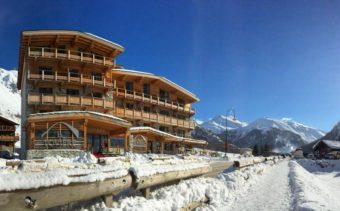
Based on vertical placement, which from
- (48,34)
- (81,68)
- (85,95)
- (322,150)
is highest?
Answer: (48,34)

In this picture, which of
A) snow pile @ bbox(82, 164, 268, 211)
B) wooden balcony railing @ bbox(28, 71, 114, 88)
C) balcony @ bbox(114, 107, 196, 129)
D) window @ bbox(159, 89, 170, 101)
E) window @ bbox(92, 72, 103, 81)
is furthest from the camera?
window @ bbox(159, 89, 170, 101)

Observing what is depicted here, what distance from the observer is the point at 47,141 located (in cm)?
2714

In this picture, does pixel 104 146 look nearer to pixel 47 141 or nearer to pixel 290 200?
pixel 47 141

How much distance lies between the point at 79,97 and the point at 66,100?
1.35m

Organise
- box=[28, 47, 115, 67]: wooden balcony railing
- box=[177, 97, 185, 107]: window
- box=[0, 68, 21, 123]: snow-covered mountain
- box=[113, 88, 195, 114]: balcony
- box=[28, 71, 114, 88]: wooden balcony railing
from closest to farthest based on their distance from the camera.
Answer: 1. box=[28, 71, 114, 88]: wooden balcony railing
2. box=[28, 47, 115, 67]: wooden balcony railing
3. box=[113, 88, 195, 114]: balcony
4. box=[177, 97, 185, 107]: window
5. box=[0, 68, 21, 123]: snow-covered mountain

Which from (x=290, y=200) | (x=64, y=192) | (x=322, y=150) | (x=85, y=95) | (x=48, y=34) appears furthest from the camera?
(x=322, y=150)

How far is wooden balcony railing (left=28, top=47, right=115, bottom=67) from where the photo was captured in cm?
3381

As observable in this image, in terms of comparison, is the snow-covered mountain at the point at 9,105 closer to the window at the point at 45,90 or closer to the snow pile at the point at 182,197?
the window at the point at 45,90

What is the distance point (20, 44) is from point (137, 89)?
51.2 ft

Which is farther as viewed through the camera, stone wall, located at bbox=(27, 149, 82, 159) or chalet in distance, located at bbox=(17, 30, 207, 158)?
chalet in distance, located at bbox=(17, 30, 207, 158)

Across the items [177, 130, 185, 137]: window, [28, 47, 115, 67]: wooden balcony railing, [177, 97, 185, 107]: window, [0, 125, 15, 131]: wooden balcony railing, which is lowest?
[177, 130, 185, 137]: window

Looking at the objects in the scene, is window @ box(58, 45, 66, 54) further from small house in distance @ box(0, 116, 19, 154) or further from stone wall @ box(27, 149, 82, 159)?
small house in distance @ box(0, 116, 19, 154)

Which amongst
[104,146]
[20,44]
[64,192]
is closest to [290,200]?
[64,192]

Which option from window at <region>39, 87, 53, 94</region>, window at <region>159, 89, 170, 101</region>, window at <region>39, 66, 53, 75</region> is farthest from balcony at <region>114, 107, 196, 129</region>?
window at <region>39, 66, 53, 75</region>
